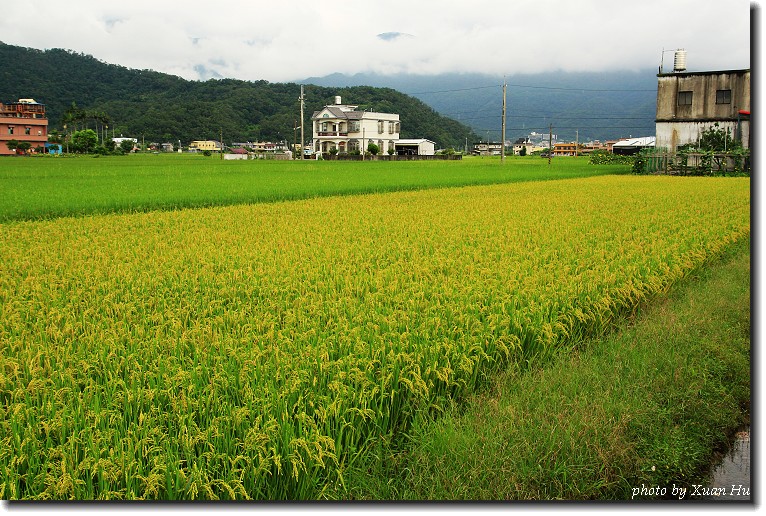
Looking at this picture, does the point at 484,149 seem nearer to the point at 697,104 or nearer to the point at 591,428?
the point at 697,104

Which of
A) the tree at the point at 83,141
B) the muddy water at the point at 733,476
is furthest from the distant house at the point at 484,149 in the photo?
the muddy water at the point at 733,476

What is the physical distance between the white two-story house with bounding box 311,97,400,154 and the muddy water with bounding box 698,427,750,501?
196ft

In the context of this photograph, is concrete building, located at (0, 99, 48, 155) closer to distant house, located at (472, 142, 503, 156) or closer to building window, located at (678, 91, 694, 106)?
building window, located at (678, 91, 694, 106)

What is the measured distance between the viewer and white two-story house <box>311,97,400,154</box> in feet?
210

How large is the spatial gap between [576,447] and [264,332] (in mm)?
2097

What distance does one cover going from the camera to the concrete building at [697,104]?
27.8 m

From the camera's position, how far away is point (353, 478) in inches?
113

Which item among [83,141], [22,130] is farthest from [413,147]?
[22,130]

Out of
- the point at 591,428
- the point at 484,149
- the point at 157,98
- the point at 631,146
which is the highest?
the point at 484,149

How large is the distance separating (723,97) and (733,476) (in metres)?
29.4

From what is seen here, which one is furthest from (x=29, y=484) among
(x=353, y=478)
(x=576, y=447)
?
(x=576, y=447)

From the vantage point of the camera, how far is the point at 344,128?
64.3 meters

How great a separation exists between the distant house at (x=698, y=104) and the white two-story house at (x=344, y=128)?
118 feet

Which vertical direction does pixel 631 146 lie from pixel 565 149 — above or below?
below
